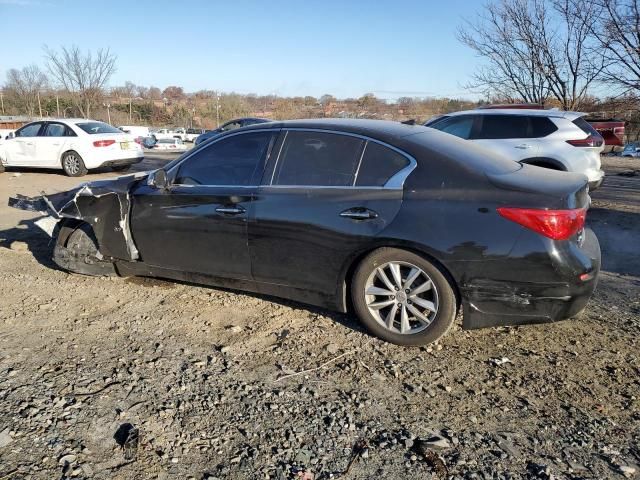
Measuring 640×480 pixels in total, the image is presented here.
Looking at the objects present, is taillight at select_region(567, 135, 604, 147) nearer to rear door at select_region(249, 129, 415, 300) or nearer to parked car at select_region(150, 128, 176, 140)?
rear door at select_region(249, 129, 415, 300)

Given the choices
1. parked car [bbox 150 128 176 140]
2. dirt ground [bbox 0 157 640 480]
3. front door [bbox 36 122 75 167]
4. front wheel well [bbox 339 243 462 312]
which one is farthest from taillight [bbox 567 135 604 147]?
parked car [bbox 150 128 176 140]

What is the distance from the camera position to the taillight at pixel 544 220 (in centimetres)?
309

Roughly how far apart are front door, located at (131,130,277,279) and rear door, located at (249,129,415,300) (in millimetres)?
144

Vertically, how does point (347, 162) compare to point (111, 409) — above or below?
above

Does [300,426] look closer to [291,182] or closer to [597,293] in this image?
[291,182]

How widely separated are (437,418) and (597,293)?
2.56m

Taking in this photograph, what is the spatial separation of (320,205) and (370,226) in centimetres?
43

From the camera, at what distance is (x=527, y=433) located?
8.41 feet

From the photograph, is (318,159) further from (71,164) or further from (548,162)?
(71,164)

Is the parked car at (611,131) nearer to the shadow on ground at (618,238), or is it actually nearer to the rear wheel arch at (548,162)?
the shadow on ground at (618,238)

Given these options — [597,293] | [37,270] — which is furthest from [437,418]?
[37,270]

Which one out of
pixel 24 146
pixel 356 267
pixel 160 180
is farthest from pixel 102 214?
pixel 24 146

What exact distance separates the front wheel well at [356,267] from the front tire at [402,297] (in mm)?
24

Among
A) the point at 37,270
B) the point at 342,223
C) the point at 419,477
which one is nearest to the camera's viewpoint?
the point at 419,477
